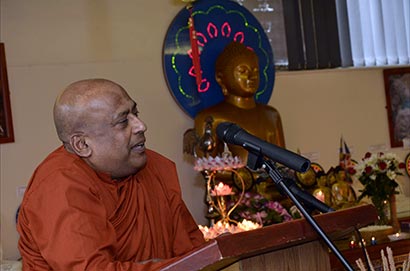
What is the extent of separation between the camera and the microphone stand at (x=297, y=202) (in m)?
1.48

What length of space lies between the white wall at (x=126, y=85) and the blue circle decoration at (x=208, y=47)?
7 centimetres

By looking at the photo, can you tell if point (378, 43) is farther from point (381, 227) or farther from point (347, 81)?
point (381, 227)

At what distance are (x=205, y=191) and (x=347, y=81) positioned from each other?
56.2 inches

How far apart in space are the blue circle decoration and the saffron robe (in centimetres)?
236

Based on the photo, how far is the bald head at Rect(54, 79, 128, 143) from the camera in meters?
1.92

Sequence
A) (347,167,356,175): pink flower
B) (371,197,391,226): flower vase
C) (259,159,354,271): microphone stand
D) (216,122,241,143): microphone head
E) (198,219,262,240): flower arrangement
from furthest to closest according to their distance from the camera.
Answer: (347,167,356,175): pink flower
(371,197,391,226): flower vase
(198,219,262,240): flower arrangement
(216,122,241,143): microphone head
(259,159,354,271): microphone stand

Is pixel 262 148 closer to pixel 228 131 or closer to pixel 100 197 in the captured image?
pixel 228 131

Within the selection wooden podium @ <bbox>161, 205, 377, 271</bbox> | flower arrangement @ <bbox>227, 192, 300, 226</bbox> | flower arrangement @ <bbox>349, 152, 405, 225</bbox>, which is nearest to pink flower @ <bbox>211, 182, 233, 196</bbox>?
flower arrangement @ <bbox>227, 192, 300, 226</bbox>

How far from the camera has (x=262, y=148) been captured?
5.30 feet

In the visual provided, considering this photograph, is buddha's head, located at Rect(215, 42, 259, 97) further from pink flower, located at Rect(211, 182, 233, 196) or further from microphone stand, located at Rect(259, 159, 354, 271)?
microphone stand, located at Rect(259, 159, 354, 271)

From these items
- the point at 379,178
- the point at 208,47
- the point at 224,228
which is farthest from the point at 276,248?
the point at 208,47

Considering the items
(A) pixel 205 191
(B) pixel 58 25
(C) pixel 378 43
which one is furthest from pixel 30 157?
(C) pixel 378 43

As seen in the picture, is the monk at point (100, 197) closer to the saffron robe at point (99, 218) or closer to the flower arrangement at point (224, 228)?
the saffron robe at point (99, 218)

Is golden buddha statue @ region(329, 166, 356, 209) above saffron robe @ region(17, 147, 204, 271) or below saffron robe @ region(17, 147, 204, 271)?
below
